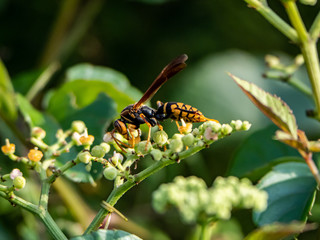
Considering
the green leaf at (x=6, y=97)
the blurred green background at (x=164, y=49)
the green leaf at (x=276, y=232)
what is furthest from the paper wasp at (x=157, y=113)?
the blurred green background at (x=164, y=49)

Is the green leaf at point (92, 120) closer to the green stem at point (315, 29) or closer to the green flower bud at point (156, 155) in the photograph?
the green flower bud at point (156, 155)

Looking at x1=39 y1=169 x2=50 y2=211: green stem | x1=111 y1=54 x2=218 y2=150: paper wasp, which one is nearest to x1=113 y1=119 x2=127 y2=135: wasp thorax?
x1=111 y1=54 x2=218 y2=150: paper wasp

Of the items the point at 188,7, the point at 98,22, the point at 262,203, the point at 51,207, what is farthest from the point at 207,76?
the point at 262,203

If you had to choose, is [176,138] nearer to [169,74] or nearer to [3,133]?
[169,74]

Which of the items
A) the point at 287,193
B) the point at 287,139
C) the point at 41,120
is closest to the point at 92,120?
the point at 41,120

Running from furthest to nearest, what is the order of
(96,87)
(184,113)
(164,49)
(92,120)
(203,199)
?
(164,49) < (96,87) < (92,120) < (184,113) < (203,199)

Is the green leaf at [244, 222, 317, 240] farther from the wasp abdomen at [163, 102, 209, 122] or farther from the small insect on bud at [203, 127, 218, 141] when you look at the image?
the wasp abdomen at [163, 102, 209, 122]

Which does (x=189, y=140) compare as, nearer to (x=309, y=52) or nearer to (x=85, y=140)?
(x=85, y=140)
